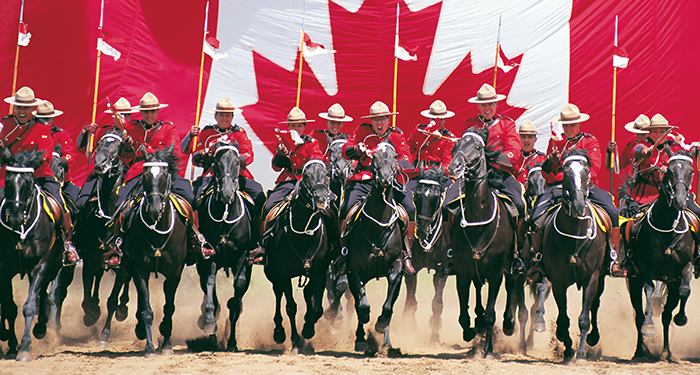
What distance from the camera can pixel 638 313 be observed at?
33.6 feet

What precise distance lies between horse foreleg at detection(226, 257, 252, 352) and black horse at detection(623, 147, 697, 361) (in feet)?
17.7

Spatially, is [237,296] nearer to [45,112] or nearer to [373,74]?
[45,112]

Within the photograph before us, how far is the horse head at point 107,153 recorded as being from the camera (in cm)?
960

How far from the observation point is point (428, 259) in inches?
464

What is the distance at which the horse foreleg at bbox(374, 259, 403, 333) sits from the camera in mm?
9375

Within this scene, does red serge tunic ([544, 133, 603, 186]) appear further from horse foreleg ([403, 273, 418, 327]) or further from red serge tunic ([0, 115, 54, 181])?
red serge tunic ([0, 115, 54, 181])

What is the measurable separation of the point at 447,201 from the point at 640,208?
111 inches

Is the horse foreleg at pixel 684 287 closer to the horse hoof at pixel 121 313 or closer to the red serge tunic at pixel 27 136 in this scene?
the horse hoof at pixel 121 313

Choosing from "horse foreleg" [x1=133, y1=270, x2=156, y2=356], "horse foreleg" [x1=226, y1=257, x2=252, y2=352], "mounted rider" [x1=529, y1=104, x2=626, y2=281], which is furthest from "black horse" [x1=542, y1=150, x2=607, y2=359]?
"horse foreleg" [x1=133, y1=270, x2=156, y2=356]

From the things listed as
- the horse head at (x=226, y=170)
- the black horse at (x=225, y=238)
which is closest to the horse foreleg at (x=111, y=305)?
the black horse at (x=225, y=238)

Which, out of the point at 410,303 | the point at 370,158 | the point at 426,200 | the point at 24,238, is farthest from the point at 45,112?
the point at 410,303

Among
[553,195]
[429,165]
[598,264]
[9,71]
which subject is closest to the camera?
[598,264]

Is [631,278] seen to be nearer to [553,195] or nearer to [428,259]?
[553,195]

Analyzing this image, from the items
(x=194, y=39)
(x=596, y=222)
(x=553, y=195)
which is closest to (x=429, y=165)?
(x=553, y=195)
